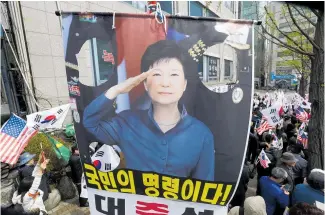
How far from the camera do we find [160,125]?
1909mm

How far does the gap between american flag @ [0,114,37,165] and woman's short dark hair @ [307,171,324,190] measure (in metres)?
3.61

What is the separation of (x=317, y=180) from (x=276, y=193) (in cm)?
57

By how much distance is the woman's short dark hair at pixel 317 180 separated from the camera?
266 cm

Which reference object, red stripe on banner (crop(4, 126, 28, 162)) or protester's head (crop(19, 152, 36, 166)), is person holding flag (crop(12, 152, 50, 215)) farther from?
protester's head (crop(19, 152, 36, 166))

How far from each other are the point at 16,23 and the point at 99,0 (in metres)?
3.79

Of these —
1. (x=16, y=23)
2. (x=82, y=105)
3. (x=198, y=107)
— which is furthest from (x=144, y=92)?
(x=16, y=23)

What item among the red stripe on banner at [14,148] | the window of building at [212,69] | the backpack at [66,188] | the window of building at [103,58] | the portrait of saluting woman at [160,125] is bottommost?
the backpack at [66,188]

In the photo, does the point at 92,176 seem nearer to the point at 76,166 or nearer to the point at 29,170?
the point at 29,170

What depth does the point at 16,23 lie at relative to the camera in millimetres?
7238

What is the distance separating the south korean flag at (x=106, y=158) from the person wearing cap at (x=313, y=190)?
233 centimetres

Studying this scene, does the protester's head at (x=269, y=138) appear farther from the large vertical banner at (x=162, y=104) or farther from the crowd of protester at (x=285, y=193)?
the large vertical banner at (x=162, y=104)

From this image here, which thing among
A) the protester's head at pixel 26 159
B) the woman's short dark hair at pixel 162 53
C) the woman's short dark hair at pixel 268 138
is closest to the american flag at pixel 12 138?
the woman's short dark hair at pixel 162 53

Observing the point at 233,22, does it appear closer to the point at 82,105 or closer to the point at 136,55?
the point at 136,55

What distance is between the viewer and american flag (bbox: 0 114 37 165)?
2.80 meters
